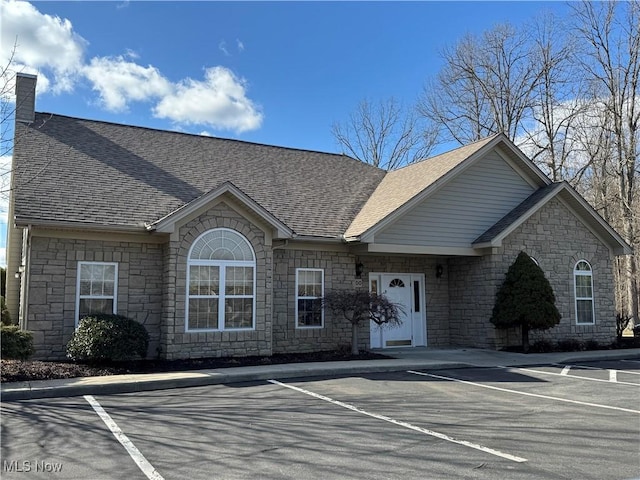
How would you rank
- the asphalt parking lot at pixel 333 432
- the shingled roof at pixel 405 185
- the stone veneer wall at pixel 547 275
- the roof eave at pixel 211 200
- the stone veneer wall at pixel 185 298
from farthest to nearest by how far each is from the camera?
the stone veneer wall at pixel 547 275
the shingled roof at pixel 405 185
the stone veneer wall at pixel 185 298
the roof eave at pixel 211 200
the asphalt parking lot at pixel 333 432

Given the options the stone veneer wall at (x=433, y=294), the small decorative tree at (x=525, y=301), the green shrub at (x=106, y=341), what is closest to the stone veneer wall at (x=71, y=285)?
the green shrub at (x=106, y=341)

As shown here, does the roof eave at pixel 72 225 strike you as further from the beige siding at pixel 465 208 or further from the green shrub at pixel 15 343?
the beige siding at pixel 465 208

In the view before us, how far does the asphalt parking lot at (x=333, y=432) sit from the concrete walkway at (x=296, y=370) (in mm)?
332

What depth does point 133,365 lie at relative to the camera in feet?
38.4

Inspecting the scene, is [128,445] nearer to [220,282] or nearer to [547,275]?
[220,282]

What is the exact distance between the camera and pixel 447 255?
1630cm

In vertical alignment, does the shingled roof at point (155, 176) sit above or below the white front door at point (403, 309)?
above

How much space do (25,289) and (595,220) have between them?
53.9 feet

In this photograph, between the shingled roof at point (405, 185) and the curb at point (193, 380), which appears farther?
the shingled roof at point (405, 185)

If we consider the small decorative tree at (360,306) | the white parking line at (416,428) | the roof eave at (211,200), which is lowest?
the white parking line at (416,428)

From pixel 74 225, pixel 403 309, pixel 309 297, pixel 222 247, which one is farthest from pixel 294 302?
pixel 74 225

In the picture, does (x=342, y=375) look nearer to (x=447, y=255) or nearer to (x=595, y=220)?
(x=447, y=255)

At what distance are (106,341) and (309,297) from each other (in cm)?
569

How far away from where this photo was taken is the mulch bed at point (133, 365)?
10.1 meters
